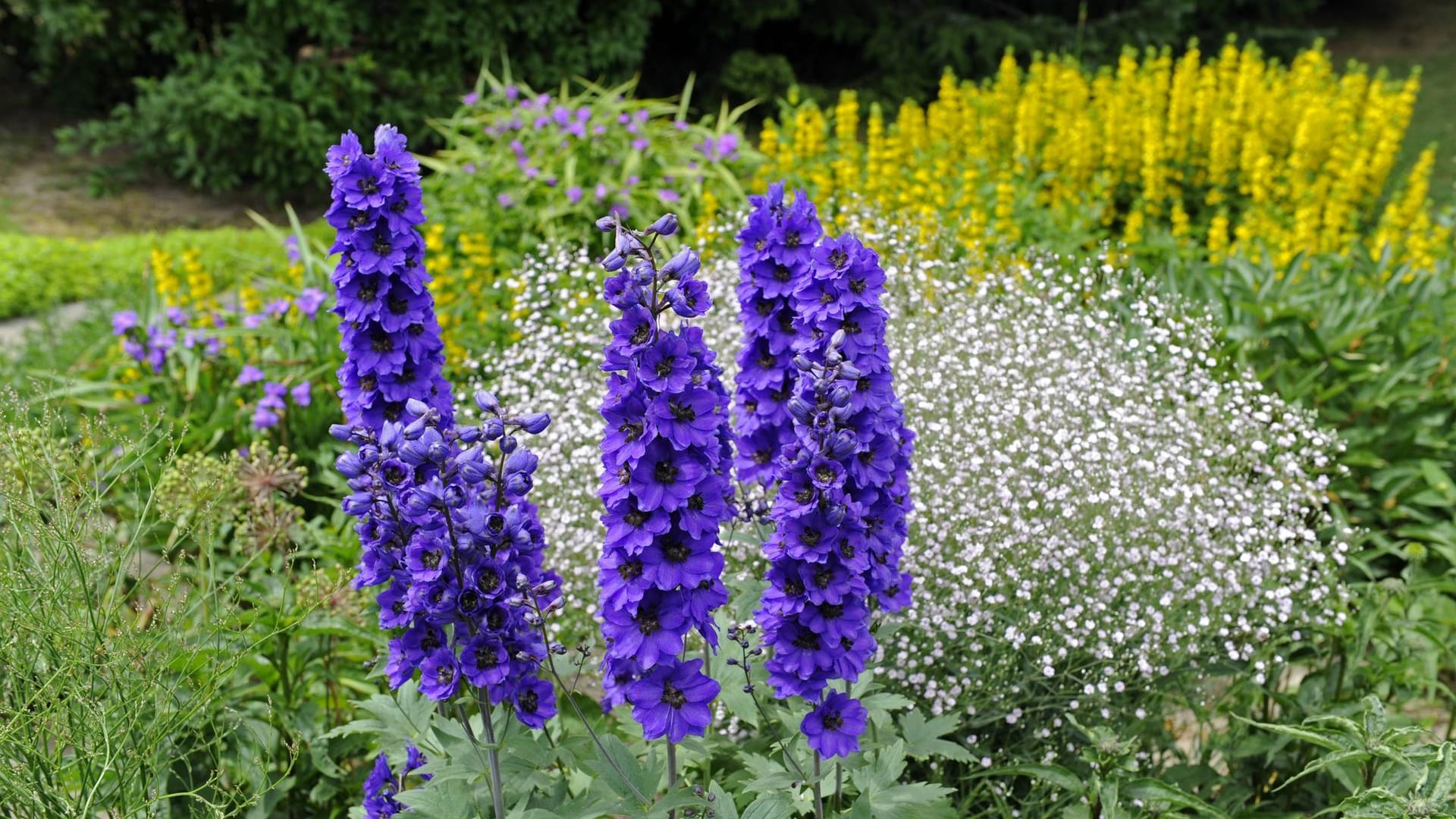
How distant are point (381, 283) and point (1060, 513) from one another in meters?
2.06

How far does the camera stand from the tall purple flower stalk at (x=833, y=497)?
1.97 meters

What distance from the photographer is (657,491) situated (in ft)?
6.25

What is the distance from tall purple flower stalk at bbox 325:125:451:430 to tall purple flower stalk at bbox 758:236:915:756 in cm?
79

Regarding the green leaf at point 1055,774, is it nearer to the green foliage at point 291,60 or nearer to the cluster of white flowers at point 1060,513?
the cluster of white flowers at point 1060,513

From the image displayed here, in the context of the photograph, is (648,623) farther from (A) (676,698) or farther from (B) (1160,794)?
(B) (1160,794)

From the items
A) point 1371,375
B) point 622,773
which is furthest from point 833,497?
point 1371,375

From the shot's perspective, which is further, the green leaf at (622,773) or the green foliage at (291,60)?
the green foliage at (291,60)

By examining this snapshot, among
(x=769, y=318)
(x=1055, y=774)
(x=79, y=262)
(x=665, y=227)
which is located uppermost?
(x=665, y=227)

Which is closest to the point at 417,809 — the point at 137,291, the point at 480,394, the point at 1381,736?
the point at 480,394

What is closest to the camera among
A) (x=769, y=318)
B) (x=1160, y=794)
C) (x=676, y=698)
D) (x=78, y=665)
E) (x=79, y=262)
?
(x=676, y=698)

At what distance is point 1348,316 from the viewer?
4969 millimetres

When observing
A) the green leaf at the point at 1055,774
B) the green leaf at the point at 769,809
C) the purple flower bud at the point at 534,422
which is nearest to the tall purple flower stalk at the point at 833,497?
the green leaf at the point at 769,809

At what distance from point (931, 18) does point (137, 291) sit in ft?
26.9

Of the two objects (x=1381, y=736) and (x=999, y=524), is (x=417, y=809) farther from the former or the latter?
(x=1381, y=736)
